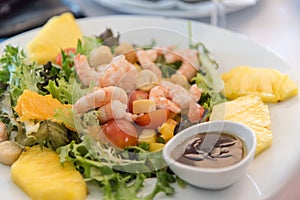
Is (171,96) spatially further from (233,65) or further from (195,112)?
(233,65)

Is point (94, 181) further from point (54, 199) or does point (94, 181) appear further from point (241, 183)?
point (241, 183)

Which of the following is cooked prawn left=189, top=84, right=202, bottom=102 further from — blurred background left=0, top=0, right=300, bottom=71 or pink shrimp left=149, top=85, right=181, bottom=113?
blurred background left=0, top=0, right=300, bottom=71

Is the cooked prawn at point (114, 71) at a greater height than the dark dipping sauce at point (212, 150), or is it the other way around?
the cooked prawn at point (114, 71)

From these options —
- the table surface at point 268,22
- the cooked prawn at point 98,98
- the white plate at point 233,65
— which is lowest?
the table surface at point 268,22

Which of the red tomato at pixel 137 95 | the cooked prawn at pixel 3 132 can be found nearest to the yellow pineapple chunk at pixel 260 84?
the red tomato at pixel 137 95

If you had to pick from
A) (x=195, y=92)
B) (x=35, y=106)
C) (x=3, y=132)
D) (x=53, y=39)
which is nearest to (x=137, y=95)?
(x=195, y=92)

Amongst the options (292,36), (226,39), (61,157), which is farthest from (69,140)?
(292,36)

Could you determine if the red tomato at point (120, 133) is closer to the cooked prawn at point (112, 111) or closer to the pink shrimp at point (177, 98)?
the cooked prawn at point (112, 111)
